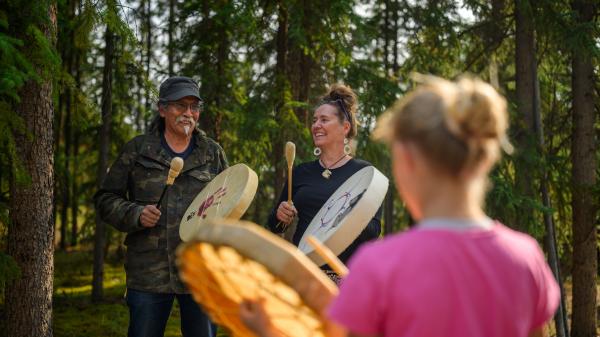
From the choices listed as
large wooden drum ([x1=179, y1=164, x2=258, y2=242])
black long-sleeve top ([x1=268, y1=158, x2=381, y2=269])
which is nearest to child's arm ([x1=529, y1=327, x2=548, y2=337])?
large wooden drum ([x1=179, y1=164, x2=258, y2=242])

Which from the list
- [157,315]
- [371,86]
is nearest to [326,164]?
[157,315]

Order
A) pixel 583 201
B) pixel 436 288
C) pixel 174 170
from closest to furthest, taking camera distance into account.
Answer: pixel 436 288 → pixel 174 170 → pixel 583 201

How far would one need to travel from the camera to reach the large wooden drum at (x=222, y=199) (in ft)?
11.5

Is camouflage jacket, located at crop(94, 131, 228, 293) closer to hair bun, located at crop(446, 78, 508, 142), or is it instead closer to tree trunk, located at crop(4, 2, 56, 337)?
tree trunk, located at crop(4, 2, 56, 337)

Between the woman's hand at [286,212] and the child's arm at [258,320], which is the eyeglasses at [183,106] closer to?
the woman's hand at [286,212]

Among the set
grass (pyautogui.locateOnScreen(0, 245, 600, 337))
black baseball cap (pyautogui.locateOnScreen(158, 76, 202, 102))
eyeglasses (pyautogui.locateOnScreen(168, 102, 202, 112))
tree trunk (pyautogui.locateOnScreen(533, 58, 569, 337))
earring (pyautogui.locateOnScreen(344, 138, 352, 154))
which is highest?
black baseball cap (pyautogui.locateOnScreen(158, 76, 202, 102))

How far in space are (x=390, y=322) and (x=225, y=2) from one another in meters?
7.84

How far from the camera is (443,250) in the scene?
1.53 metres

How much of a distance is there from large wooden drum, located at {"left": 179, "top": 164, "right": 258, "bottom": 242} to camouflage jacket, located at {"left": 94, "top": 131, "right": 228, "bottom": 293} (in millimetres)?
137

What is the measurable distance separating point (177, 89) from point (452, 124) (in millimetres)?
2897

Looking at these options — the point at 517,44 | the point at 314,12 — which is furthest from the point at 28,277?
the point at 517,44

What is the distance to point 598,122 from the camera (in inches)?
454

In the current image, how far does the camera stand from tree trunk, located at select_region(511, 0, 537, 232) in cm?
935

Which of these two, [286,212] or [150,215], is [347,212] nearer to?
[286,212]
